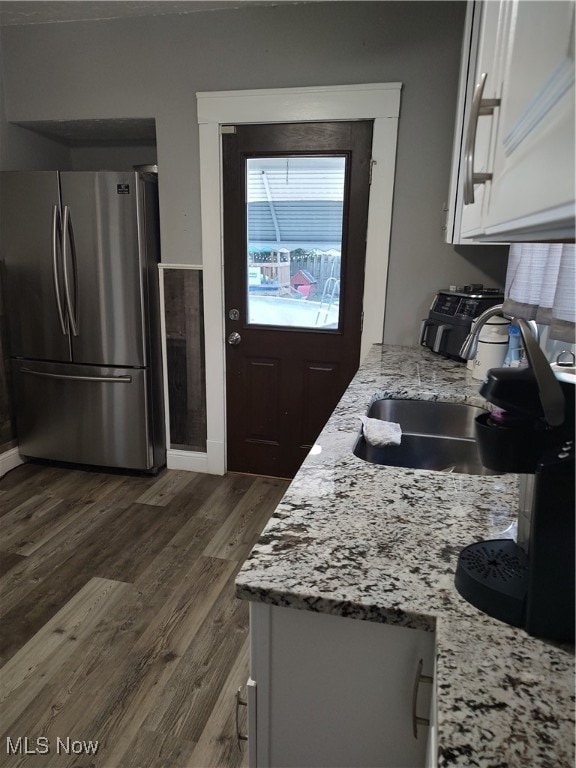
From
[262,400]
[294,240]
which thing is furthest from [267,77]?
[262,400]

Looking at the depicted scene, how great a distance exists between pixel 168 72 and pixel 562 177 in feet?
9.74

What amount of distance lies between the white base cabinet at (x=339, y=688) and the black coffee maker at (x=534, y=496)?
0.44ft

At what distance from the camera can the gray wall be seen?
2.48m

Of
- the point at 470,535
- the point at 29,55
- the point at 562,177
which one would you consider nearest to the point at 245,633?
the point at 470,535

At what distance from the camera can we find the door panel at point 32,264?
2.89 meters

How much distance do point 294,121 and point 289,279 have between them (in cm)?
82

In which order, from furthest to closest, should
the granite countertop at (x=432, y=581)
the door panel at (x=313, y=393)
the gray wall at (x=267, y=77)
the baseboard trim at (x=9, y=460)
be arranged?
the baseboard trim at (x=9, y=460) → the door panel at (x=313, y=393) → the gray wall at (x=267, y=77) → the granite countertop at (x=432, y=581)

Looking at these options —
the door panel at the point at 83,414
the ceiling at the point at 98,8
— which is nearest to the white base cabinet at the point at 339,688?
the door panel at the point at 83,414

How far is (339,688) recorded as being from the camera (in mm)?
824

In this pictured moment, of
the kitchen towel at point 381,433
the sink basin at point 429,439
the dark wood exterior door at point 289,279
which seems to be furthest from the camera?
the dark wood exterior door at point 289,279

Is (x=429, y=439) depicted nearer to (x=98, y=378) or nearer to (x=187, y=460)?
(x=187, y=460)

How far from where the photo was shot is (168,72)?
9.06ft

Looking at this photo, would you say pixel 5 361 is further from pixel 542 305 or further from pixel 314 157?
pixel 542 305

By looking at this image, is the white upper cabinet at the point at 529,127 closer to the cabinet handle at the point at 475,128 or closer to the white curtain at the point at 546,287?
the cabinet handle at the point at 475,128
